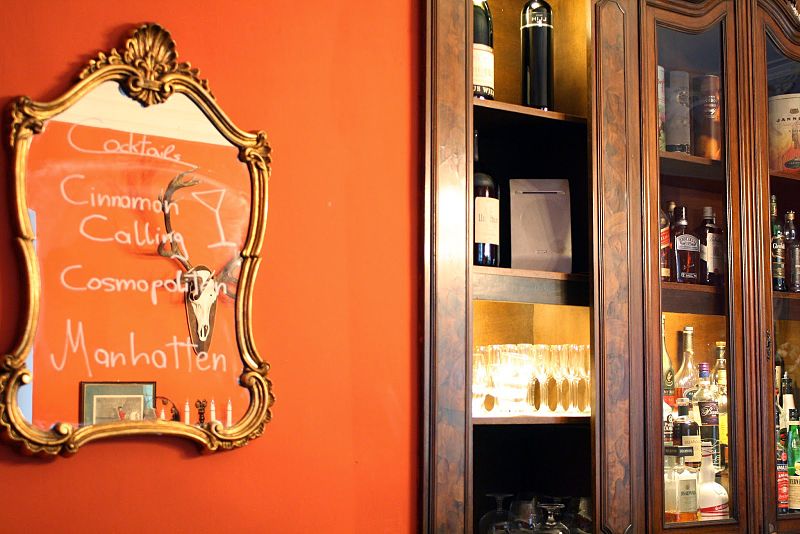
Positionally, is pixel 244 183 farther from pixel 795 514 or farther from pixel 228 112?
pixel 795 514

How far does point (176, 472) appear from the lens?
1948 millimetres

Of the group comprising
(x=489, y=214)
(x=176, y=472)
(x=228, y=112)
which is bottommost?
(x=176, y=472)

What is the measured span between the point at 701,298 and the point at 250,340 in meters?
1.36

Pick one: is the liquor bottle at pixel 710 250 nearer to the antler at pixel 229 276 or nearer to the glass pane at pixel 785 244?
the glass pane at pixel 785 244

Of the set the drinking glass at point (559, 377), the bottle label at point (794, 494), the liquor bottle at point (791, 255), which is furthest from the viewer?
the liquor bottle at point (791, 255)

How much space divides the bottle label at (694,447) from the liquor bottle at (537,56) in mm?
983

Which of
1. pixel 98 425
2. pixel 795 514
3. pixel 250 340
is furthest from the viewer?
pixel 795 514

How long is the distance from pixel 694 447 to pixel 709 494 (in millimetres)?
139

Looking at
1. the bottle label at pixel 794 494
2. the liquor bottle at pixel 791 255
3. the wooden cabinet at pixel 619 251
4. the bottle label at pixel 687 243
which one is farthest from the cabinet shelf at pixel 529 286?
the bottle label at pixel 794 494

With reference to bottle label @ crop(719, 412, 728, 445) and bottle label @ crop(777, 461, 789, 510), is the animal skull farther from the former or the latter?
bottle label @ crop(777, 461, 789, 510)

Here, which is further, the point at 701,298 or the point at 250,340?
the point at 701,298

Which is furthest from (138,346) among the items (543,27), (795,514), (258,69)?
(795,514)

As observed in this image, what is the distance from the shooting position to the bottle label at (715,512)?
2.64 m

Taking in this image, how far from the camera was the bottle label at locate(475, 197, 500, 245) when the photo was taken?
7.96 ft
